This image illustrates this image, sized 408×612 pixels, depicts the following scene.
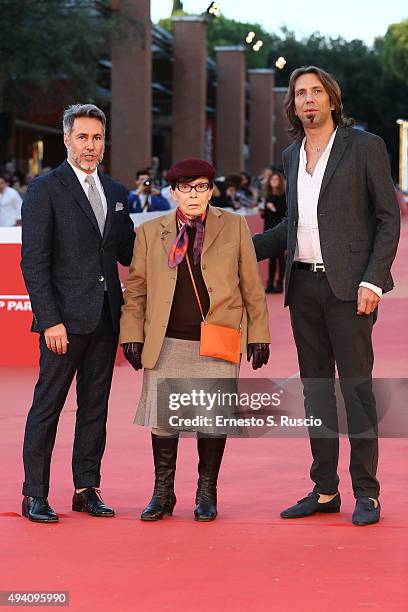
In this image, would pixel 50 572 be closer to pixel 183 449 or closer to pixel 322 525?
pixel 322 525

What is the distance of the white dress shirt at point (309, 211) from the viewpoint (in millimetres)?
6566

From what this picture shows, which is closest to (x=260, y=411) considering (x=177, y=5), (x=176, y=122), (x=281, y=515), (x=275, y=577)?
(x=281, y=515)

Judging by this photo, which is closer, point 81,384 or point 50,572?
point 50,572

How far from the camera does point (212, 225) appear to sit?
21.5ft

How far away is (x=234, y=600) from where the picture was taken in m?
5.30

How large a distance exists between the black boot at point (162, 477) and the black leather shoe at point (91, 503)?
0.68 feet

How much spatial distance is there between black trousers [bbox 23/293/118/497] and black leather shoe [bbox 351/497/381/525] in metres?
1.25

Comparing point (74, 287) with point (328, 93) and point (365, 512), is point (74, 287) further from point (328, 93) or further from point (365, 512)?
point (365, 512)

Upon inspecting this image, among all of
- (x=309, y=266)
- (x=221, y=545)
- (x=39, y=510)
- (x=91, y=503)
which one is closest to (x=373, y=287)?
(x=309, y=266)

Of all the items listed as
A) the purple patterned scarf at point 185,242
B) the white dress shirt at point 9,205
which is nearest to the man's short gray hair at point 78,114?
the purple patterned scarf at point 185,242

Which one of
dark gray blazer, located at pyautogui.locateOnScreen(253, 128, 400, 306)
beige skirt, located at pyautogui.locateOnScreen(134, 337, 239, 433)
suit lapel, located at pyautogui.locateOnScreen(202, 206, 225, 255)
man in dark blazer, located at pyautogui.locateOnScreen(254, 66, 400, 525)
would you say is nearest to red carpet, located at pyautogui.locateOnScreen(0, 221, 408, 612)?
man in dark blazer, located at pyautogui.locateOnScreen(254, 66, 400, 525)

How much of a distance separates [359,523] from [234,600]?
4.38ft

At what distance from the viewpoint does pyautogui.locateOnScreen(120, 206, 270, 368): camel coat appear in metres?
6.46

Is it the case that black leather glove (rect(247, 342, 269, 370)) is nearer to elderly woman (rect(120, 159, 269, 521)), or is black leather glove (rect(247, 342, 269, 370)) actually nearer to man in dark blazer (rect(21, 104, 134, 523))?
elderly woman (rect(120, 159, 269, 521))
